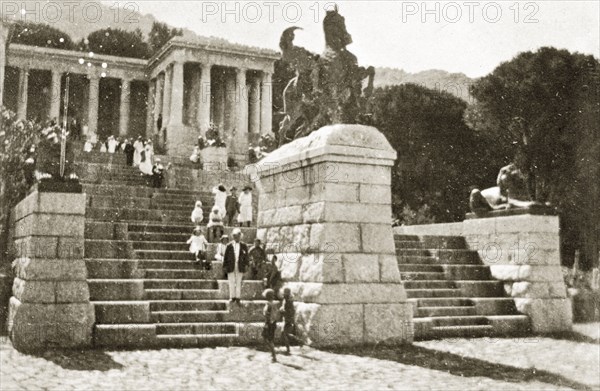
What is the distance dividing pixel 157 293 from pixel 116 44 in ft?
187

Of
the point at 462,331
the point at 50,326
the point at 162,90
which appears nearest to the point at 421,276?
the point at 462,331

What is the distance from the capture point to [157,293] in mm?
11203

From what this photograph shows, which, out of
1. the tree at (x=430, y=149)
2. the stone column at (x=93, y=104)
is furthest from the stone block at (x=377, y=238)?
the stone column at (x=93, y=104)

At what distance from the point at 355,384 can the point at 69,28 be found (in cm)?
10172

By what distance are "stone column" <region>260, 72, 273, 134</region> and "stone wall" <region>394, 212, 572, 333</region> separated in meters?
37.7

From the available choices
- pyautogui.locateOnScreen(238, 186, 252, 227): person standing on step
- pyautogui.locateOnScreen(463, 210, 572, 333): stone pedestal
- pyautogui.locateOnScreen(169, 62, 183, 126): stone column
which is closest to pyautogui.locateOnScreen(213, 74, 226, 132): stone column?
pyautogui.locateOnScreen(169, 62, 183, 126): stone column

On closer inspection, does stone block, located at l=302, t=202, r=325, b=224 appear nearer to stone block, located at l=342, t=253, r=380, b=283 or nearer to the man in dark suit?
stone block, located at l=342, t=253, r=380, b=283

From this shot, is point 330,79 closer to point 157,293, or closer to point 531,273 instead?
point 157,293

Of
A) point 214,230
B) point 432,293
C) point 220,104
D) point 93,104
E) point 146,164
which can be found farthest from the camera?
point 93,104

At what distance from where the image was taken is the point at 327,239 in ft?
34.4

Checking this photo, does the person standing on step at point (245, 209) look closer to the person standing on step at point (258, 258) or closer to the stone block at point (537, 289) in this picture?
the person standing on step at point (258, 258)

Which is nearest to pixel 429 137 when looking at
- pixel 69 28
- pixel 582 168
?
pixel 582 168

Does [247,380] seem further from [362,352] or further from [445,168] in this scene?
[445,168]

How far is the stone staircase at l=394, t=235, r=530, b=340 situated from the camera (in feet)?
39.3
